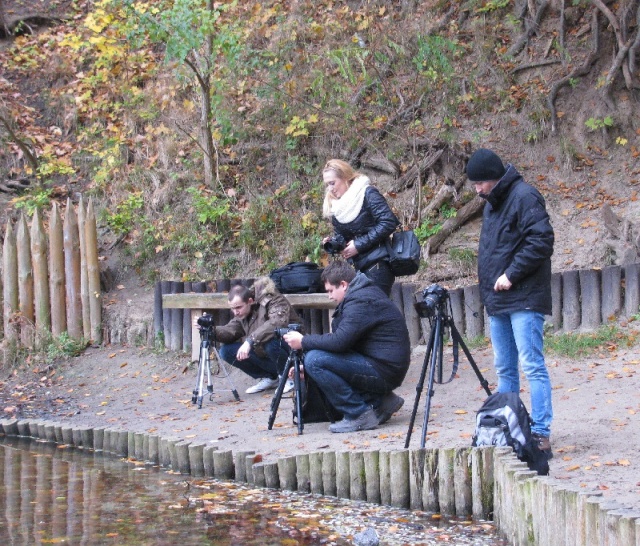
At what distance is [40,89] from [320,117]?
592 cm

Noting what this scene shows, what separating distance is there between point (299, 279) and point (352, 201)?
1733 millimetres

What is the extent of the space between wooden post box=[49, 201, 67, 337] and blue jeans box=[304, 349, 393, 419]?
531 cm

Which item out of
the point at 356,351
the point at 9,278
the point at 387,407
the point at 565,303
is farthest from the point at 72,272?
the point at 565,303

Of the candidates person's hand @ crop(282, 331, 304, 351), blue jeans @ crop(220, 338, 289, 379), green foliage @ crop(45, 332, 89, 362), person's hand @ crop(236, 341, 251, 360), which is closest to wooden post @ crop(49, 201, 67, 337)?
green foliage @ crop(45, 332, 89, 362)

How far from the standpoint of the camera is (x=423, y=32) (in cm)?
1428

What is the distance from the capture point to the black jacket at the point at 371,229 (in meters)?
8.06

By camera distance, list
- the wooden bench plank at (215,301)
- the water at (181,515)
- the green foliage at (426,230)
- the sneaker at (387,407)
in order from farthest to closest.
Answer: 1. the green foliage at (426,230)
2. the wooden bench plank at (215,301)
3. the sneaker at (387,407)
4. the water at (181,515)

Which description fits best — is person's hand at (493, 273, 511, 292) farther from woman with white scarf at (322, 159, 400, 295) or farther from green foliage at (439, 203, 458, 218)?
green foliage at (439, 203, 458, 218)

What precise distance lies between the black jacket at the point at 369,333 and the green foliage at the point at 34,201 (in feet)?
24.8

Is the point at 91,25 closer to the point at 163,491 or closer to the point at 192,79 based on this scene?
the point at 192,79

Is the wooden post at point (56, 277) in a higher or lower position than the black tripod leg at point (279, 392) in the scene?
higher

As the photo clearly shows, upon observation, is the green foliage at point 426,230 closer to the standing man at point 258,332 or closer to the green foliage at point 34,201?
the standing man at point 258,332

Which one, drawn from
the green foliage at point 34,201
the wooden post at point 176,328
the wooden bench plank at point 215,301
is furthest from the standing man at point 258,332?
the green foliage at point 34,201

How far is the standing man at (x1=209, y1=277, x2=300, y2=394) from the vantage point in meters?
8.79
